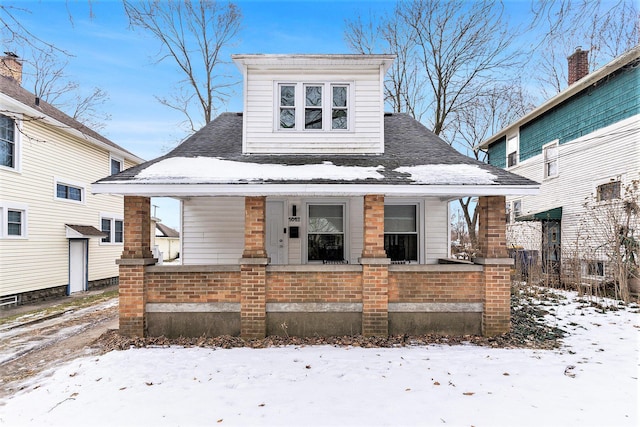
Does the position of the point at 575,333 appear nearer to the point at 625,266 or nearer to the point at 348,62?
the point at 625,266

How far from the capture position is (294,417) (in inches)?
140

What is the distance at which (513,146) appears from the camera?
16578 mm

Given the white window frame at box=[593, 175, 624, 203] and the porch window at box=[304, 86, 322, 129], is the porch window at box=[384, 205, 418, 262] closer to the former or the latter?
the porch window at box=[304, 86, 322, 129]

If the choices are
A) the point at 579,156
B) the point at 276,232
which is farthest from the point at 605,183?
the point at 276,232

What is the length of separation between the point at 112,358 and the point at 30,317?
5597 mm

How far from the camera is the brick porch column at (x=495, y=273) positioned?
6.04 metres

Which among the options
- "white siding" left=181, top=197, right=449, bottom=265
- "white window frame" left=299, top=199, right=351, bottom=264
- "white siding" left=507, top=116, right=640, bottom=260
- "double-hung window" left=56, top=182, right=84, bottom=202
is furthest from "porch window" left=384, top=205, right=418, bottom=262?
"double-hung window" left=56, top=182, right=84, bottom=202

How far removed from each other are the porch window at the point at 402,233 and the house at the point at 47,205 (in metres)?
8.93

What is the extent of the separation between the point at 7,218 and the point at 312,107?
387 inches

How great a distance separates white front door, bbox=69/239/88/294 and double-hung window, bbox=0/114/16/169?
3612 mm

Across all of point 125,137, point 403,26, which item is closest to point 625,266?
point 403,26

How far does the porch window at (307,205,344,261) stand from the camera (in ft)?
27.6

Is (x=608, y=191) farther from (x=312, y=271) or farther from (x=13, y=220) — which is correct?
(x=13, y=220)

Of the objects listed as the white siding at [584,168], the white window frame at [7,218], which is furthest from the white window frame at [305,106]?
the white window frame at [7,218]
